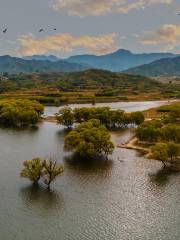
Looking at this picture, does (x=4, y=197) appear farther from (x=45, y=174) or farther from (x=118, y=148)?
(x=118, y=148)

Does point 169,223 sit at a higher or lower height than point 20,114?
lower

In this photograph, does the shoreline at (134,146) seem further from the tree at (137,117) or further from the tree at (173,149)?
the tree at (137,117)

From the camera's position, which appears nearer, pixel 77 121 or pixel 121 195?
pixel 121 195

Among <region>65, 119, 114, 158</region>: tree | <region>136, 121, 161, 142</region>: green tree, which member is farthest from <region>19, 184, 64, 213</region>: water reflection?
<region>136, 121, 161, 142</region>: green tree

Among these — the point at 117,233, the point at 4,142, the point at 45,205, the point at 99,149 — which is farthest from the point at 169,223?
the point at 4,142

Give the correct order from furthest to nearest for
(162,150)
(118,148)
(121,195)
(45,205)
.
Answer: (118,148) → (162,150) → (121,195) → (45,205)

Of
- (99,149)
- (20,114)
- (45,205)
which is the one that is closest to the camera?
(45,205)

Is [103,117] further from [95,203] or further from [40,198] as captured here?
[95,203]
